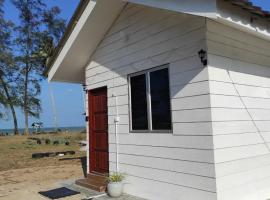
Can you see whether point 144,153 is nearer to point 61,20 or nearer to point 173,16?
point 173,16

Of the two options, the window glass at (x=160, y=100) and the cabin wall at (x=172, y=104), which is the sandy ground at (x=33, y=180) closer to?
the cabin wall at (x=172, y=104)

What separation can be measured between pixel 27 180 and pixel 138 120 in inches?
171

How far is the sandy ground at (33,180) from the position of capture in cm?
651

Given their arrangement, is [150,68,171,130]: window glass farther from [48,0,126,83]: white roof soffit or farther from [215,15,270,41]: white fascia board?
[48,0,126,83]: white roof soffit

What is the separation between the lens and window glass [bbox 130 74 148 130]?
5543 mm

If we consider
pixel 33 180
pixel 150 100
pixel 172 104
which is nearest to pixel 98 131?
pixel 150 100

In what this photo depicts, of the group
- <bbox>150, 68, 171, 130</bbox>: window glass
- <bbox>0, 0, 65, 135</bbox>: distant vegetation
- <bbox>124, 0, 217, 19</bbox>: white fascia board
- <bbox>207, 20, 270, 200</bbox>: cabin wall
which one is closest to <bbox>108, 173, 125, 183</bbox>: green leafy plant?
<bbox>150, 68, 171, 130</bbox>: window glass

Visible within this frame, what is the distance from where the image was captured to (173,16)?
16.3 ft

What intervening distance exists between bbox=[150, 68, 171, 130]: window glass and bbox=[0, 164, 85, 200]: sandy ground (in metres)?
2.37

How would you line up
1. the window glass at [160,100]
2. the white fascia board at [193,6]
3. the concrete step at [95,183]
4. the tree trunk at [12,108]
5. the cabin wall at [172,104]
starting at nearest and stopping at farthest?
the white fascia board at [193,6] < the cabin wall at [172,104] < the window glass at [160,100] < the concrete step at [95,183] < the tree trunk at [12,108]

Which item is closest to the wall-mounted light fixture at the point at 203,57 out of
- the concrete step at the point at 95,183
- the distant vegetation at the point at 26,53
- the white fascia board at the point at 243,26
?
the white fascia board at the point at 243,26

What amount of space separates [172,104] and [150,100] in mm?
620

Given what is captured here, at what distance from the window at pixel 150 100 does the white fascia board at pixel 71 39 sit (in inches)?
64.9

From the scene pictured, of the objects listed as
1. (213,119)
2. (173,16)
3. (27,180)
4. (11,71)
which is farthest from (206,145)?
(11,71)
